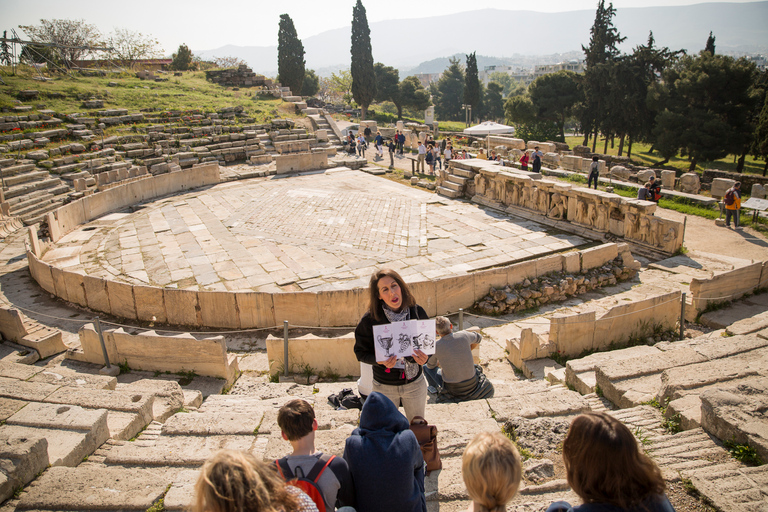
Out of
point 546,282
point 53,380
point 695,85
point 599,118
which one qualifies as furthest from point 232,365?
point 599,118

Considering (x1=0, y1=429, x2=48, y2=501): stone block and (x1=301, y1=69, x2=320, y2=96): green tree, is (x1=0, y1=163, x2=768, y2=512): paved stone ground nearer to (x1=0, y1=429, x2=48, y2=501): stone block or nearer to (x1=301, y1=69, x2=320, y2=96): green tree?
(x1=0, y1=429, x2=48, y2=501): stone block

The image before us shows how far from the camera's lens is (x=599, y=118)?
33125 millimetres

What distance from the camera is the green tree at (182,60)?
43781 mm

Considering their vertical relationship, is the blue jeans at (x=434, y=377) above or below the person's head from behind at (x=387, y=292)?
below

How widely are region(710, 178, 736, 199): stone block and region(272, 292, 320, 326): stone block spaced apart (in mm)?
15183

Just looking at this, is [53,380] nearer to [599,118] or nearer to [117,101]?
[117,101]

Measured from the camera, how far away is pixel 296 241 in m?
13.2

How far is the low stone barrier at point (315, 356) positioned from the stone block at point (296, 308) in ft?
4.29

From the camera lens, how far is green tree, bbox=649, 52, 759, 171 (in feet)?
87.6

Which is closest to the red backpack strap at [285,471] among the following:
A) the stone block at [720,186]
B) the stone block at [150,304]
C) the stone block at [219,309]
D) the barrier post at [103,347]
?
the barrier post at [103,347]

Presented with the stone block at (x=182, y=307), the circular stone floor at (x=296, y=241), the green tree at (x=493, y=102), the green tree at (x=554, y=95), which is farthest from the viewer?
the green tree at (x=493, y=102)

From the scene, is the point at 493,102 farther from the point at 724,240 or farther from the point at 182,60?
the point at 724,240

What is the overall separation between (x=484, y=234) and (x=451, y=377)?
27.9 ft

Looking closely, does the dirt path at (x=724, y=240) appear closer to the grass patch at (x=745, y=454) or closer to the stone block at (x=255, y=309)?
the grass patch at (x=745, y=454)
